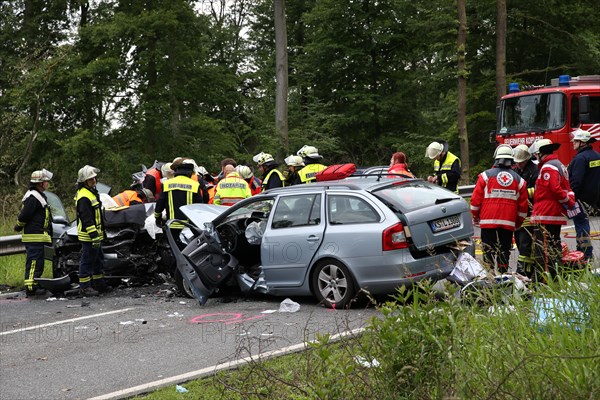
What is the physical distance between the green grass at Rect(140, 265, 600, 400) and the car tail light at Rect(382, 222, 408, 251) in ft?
11.4

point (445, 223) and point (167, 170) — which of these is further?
point (167, 170)

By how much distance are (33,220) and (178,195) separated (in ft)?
7.38

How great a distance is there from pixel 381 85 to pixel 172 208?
2203 centimetres

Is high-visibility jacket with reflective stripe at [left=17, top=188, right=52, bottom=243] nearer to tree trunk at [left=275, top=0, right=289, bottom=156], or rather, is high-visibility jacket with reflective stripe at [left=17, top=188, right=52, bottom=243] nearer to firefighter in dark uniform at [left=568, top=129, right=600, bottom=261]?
firefighter in dark uniform at [left=568, top=129, right=600, bottom=261]

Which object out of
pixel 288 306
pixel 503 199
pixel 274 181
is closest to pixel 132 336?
pixel 288 306

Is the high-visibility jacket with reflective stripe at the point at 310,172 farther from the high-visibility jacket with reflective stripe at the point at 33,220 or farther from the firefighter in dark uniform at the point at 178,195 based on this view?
the high-visibility jacket with reflective stripe at the point at 33,220

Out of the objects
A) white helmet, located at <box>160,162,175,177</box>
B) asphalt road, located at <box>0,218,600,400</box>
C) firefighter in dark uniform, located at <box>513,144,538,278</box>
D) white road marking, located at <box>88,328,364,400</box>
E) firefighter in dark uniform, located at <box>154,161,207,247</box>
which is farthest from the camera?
white helmet, located at <box>160,162,175,177</box>

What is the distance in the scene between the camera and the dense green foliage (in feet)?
80.2

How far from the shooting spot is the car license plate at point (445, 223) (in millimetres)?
8617

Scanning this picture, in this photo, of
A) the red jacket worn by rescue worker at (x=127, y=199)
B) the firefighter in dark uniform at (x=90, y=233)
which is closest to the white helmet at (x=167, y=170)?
the red jacket worn by rescue worker at (x=127, y=199)

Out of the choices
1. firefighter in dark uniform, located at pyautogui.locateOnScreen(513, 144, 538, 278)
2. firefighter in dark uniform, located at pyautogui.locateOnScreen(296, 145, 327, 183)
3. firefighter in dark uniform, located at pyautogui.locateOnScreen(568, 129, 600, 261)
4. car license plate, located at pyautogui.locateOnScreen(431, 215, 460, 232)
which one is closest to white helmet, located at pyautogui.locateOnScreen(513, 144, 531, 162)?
firefighter in dark uniform, located at pyautogui.locateOnScreen(513, 144, 538, 278)

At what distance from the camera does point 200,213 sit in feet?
34.1

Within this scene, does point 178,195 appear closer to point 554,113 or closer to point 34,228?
point 34,228

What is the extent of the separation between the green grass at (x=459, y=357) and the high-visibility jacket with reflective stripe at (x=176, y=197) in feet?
21.8
